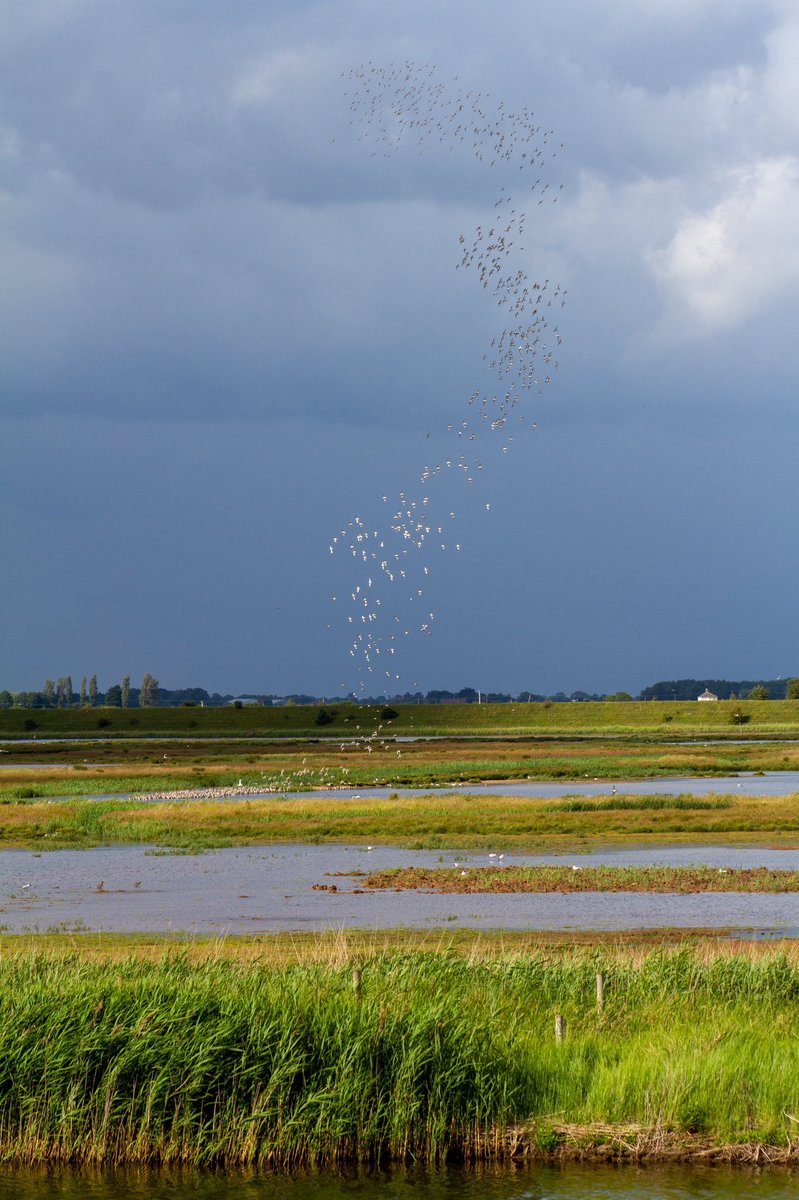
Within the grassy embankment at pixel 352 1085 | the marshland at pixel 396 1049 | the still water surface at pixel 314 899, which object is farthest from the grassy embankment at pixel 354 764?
the grassy embankment at pixel 352 1085

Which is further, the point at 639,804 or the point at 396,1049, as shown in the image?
the point at 639,804

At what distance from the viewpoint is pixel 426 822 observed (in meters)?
61.8

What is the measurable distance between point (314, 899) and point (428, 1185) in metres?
21.7

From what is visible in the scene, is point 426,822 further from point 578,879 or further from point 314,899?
point 314,899

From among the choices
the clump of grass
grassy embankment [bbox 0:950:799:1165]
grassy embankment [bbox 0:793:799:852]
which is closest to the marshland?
grassy embankment [bbox 0:950:799:1165]

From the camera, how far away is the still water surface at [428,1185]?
18078mm

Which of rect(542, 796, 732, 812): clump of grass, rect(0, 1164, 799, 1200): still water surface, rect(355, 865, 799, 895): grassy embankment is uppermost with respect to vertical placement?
rect(542, 796, 732, 812): clump of grass

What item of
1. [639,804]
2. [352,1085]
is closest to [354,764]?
[639,804]

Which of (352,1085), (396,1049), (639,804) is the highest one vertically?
(396,1049)

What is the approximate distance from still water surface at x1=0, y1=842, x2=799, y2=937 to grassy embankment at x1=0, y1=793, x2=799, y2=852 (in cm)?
413

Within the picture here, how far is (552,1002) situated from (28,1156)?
8.59 m

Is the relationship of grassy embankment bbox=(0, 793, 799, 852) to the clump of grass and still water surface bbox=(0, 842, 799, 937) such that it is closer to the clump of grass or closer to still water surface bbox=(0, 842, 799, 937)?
the clump of grass

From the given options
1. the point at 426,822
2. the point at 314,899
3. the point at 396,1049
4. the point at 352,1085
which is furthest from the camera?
the point at 426,822

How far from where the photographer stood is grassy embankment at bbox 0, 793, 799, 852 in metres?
57.2
